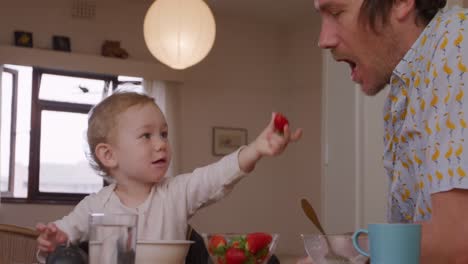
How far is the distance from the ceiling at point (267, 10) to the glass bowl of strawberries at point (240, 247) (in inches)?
246

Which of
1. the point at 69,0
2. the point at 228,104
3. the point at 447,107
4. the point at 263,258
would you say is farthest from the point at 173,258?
the point at 228,104

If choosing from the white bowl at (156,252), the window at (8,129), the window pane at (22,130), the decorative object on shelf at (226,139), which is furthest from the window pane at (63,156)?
the white bowl at (156,252)

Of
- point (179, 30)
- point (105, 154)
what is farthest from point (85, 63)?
point (105, 154)

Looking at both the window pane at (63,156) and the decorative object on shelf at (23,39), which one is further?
the window pane at (63,156)

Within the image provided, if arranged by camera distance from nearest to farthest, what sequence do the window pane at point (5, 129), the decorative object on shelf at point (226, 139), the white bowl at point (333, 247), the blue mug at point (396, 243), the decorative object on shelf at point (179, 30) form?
1. the blue mug at point (396, 243)
2. the white bowl at point (333, 247)
3. the decorative object on shelf at point (179, 30)
4. the window pane at point (5, 129)
5. the decorative object on shelf at point (226, 139)

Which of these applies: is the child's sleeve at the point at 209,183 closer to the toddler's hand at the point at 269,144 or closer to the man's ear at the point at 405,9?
the toddler's hand at the point at 269,144

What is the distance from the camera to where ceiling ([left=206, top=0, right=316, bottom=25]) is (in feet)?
24.3

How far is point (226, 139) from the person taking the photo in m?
7.77

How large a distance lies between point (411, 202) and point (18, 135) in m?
5.52

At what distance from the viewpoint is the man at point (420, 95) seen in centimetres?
128

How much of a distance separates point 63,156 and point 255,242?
5.88 m

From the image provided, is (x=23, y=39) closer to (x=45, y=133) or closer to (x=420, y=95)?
(x=45, y=133)

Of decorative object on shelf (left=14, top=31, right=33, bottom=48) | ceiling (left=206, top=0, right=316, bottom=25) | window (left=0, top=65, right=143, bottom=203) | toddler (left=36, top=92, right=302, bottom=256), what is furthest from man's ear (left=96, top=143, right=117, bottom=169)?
ceiling (left=206, top=0, right=316, bottom=25)

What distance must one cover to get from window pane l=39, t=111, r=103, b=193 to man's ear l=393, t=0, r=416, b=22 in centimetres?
535
